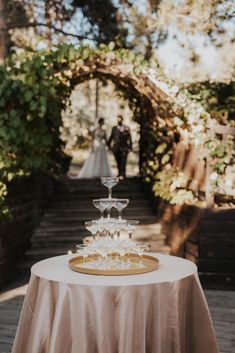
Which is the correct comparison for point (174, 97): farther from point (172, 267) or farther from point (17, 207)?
point (172, 267)

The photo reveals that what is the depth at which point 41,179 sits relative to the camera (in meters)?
9.17

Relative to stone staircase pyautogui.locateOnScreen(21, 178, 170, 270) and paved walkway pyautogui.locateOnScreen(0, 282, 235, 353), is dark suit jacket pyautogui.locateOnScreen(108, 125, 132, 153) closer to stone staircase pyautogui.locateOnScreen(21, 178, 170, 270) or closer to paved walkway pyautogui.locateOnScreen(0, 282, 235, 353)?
stone staircase pyautogui.locateOnScreen(21, 178, 170, 270)

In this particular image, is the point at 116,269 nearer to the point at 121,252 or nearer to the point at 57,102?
the point at 121,252

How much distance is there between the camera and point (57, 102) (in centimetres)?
621

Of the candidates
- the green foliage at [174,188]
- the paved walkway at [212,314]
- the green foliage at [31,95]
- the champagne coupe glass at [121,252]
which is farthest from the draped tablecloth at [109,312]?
the green foliage at [174,188]

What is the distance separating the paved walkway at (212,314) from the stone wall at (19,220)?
1.20ft

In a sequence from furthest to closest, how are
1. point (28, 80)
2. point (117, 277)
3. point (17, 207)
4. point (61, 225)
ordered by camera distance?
1. point (61, 225)
2. point (17, 207)
3. point (28, 80)
4. point (117, 277)

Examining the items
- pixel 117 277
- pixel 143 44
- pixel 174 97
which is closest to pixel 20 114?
pixel 174 97

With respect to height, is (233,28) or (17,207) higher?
(233,28)

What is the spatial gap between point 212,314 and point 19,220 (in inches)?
Answer: 136

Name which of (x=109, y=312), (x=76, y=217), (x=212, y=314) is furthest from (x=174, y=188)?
(x=109, y=312)

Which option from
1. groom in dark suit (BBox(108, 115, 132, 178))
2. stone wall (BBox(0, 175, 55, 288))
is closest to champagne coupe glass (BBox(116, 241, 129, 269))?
stone wall (BBox(0, 175, 55, 288))

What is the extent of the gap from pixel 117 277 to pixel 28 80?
11.6 feet

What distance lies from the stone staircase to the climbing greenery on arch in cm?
91
